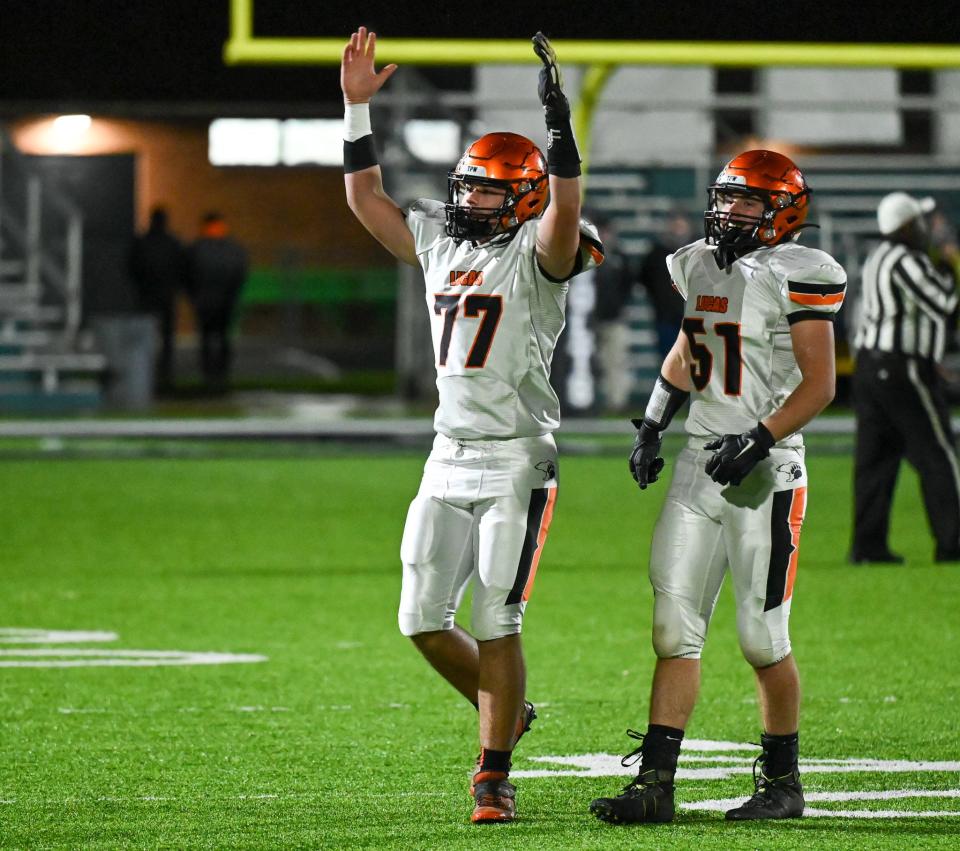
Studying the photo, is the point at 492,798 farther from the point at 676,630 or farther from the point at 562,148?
the point at 562,148

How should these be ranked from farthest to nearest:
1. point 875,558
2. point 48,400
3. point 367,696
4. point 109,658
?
point 48,400 < point 875,558 < point 109,658 < point 367,696

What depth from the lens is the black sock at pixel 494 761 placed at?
4.75 metres

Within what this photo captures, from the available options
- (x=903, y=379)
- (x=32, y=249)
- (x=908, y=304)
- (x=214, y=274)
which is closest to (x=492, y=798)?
(x=903, y=379)

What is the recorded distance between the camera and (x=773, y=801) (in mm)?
4707

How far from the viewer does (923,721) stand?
19.5 feet

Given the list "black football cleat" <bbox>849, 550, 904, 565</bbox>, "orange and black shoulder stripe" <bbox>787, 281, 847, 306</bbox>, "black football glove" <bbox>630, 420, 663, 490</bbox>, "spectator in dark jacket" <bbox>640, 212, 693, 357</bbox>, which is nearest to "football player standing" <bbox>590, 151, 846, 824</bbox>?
"orange and black shoulder stripe" <bbox>787, 281, 847, 306</bbox>

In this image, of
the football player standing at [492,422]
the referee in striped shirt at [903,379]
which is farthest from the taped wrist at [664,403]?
the referee in striped shirt at [903,379]

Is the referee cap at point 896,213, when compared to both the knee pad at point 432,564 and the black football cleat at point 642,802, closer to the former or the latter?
the knee pad at point 432,564

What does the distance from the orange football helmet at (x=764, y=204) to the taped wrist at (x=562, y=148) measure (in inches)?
16.2

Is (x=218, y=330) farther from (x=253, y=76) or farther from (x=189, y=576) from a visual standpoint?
(x=189, y=576)

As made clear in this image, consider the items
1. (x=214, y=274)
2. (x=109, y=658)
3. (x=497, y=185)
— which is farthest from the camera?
(x=214, y=274)

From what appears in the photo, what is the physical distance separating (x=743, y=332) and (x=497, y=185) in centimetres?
73

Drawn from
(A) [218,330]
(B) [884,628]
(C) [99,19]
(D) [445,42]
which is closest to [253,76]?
(C) [99,19]

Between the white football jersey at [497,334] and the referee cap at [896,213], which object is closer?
the white football jersey at [497,334]
